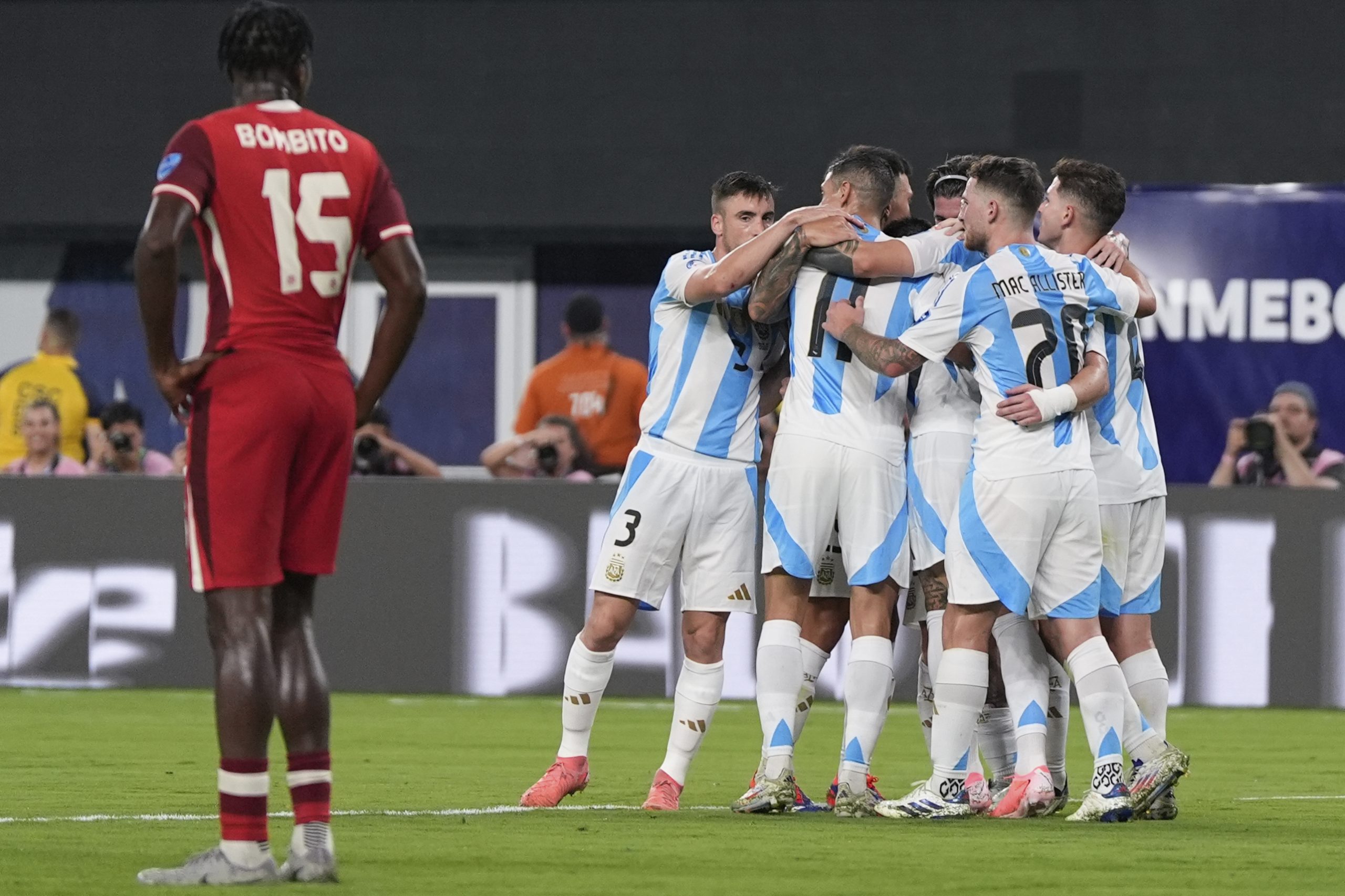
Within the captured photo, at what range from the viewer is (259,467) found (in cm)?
529

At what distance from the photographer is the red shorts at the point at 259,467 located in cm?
528

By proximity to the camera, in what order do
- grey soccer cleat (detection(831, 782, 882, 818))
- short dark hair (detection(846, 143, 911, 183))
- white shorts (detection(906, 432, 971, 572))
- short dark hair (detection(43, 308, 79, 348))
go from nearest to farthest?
1. grey soccer cleat (detection(831, 782, 882, 818))
2. white shorts (detection(906, 432, 971, 572))
3. short dark hair (detection(846, 143, 911, 183))
4. short dark hair (detection(43, 308, 79, 348))

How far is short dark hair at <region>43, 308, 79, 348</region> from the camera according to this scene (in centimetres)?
1462

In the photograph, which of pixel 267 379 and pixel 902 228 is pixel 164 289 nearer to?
pixel 267 379

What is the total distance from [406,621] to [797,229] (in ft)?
18.9

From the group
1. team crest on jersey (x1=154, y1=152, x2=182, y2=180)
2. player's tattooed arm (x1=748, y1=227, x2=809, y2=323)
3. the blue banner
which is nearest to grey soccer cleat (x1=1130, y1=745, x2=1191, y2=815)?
player's tattooed arm (x1=748, y1=227, x2=809, y2=323)

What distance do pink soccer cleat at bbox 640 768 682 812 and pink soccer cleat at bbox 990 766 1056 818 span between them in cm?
103

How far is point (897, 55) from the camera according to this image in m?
16.5

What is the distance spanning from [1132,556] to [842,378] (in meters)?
1.17

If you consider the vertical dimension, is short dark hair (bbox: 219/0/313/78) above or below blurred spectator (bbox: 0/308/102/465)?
above

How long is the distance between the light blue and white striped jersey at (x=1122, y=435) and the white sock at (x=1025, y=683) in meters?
0.52

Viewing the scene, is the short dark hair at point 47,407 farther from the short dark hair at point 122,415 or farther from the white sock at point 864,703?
the white sock at point 864,703

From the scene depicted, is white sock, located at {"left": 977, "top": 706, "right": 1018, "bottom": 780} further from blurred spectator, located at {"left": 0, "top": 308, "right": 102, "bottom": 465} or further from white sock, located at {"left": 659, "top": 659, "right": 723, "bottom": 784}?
blurred spectator, located at {"left": 0, "top": 308, "right": 102, "bottom": 465}

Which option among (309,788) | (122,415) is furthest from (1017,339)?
(122,415)
